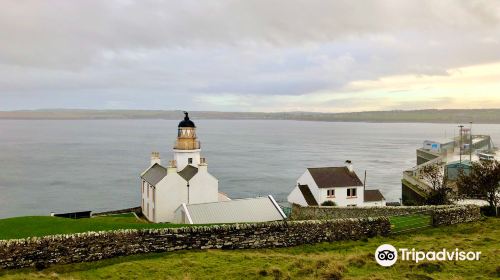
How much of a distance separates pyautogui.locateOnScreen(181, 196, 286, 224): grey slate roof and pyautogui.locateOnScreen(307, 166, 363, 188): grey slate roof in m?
9.53

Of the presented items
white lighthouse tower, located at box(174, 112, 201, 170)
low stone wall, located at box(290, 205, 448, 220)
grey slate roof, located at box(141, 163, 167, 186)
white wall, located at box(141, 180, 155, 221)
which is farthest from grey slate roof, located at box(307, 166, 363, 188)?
white wall, located at box(141, 180, 155, 221)

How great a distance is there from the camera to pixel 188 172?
34906 millimetres

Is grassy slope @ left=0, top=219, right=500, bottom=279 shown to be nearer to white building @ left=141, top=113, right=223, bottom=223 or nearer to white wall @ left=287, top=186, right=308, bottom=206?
white building @ left=141, top=113, right=223, bottom=223

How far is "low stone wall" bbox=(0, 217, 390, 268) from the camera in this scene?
14.3 meters

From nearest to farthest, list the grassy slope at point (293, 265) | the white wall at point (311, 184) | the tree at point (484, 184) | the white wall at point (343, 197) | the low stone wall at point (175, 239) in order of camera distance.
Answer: the grassy slope at point (293, 265) → the low stone wall at point (175, 239) → the tree at point (484, 184) → the white wall at point (343, 197) → the white wall at point (311, 184)

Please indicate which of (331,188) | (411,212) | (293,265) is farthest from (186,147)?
(293,265)

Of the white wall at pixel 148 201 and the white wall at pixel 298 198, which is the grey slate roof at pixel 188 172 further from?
the white wall at pixel 298 198

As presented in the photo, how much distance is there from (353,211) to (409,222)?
521 centimetres

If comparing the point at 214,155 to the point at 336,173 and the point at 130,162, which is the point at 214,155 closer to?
the point at 130,162

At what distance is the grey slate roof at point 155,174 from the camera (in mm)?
34591

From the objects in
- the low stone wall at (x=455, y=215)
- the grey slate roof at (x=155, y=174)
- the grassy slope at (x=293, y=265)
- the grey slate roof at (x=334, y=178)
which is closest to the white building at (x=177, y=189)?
the grey slate roof at (x=155, y=174)

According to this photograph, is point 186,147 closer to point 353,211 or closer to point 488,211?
point 353,211

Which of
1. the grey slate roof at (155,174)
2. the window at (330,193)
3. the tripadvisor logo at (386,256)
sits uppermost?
the grey slate roof at (155,174)

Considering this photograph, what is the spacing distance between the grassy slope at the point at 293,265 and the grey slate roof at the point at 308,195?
19363mm
